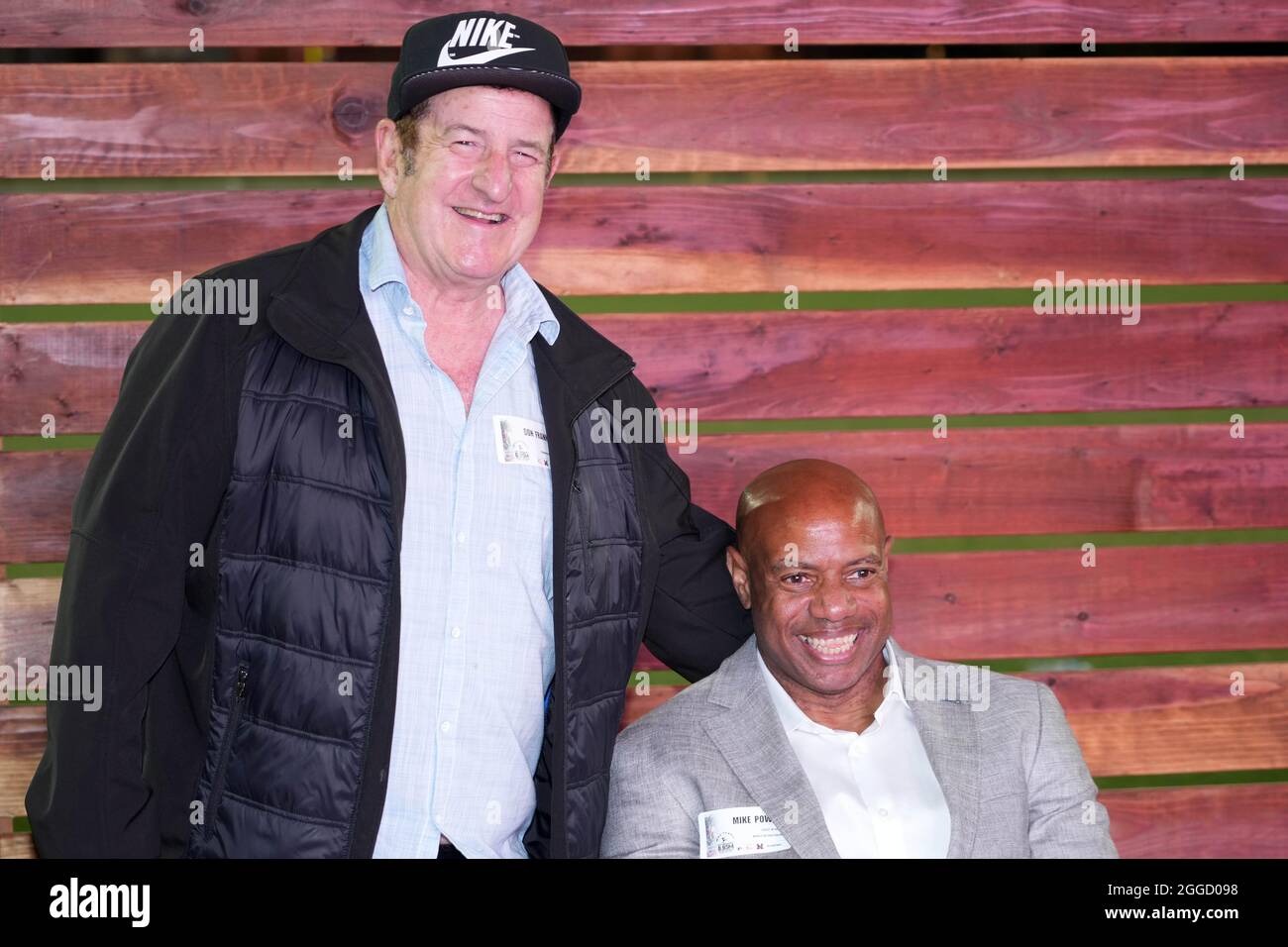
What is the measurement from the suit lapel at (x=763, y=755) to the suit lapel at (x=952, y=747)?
0.22 m

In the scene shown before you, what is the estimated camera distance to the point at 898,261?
291 centimetres

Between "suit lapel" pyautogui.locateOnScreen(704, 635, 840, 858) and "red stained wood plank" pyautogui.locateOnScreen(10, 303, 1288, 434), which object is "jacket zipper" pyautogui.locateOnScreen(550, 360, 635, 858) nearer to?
"suit lapel" pyautogui.locateOnScreen(704, 635, 840, 858)

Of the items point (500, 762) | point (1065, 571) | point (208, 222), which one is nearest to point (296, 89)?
point (208, 222)

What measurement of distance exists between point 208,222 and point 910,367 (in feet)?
5.19

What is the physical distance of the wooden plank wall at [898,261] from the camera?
8.89ft

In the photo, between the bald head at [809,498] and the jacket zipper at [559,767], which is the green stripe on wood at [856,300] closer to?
the bald head at [809,498]

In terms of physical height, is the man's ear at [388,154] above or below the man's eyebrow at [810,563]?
above

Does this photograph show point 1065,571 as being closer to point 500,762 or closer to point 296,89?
point 500,762

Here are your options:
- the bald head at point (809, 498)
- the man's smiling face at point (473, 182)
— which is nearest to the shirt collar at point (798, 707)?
the bald head at point (809, 498)

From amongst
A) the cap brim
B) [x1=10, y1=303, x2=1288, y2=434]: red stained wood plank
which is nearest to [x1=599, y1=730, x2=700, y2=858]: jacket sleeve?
[x1=10, y1=303, x2=1288, y2=434]: red stained wood plank

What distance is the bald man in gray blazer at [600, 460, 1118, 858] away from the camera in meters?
2.12

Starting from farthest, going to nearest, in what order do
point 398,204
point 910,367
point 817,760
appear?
1. point 910,367
2. point 817,760
3. point 398,204
